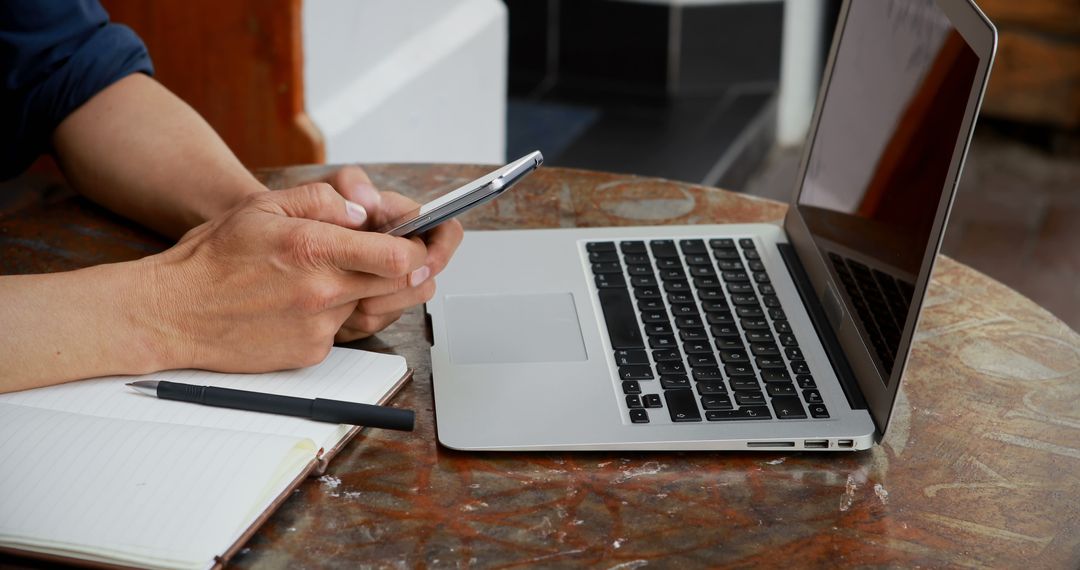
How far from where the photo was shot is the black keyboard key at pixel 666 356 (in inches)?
30.9

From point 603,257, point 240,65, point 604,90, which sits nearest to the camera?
point 603,257

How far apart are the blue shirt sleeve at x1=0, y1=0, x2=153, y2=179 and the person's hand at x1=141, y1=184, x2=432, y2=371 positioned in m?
0.35

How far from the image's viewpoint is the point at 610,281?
91cm

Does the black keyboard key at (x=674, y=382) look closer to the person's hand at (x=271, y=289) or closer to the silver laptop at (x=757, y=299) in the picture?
the silver laptop at (x=757, y=299)

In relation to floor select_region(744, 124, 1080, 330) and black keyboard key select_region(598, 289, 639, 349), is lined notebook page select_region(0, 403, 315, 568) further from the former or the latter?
floor select_region(744, 124, 1080, 330)

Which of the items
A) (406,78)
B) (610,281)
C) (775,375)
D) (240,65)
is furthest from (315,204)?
(406,78)

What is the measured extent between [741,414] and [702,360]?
7 cm

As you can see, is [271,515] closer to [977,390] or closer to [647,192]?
[977,390]

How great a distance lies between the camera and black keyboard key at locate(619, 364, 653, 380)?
77 cm

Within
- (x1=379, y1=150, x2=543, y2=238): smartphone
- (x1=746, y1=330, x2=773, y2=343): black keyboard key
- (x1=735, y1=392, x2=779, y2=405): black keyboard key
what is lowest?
(x1=746, y1=330, x2=773, y2=343): black keyboard key

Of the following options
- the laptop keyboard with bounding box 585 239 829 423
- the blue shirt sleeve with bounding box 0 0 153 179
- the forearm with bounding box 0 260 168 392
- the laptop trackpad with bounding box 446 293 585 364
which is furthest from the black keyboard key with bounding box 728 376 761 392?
the blue shirt sleeve with bounding box 0 0 153 179

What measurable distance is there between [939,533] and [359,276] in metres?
0.41

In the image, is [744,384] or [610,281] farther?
[610,281]

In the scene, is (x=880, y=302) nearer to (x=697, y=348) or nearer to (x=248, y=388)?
(x=697, y=348)
